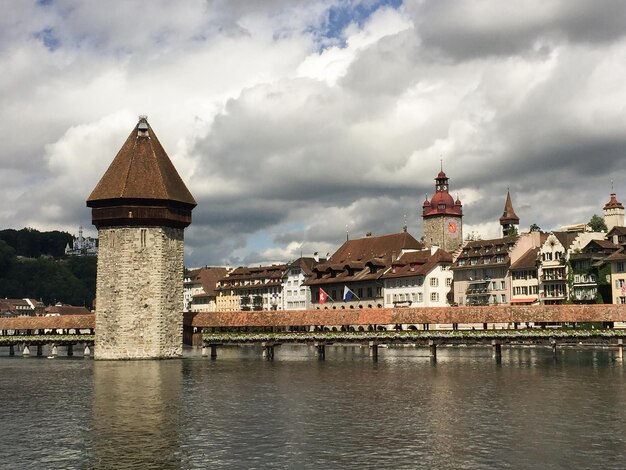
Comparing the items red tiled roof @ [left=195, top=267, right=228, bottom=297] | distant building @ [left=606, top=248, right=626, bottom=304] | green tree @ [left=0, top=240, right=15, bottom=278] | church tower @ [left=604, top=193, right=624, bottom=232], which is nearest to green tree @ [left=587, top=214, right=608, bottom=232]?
→ church tower @ [left=604, top=193, right=624, bottom=232]

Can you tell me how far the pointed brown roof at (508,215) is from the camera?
119438 millimetres

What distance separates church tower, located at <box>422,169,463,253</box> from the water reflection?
7613 centimetres

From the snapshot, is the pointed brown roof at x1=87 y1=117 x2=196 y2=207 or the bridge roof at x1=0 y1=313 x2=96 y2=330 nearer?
the pointed brown roof at x1=87 y1=117 x2=196 y2=207

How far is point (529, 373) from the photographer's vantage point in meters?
46.6

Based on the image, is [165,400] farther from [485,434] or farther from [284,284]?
[284,284]

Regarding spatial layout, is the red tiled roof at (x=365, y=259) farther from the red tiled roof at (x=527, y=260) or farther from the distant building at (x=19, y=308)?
the distant building at (x=19, y=308)

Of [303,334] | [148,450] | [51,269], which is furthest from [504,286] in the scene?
[51,269]

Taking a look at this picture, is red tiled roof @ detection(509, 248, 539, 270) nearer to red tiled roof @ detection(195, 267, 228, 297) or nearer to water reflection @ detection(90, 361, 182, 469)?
water reflection @ detection(90, 361, 182, 469)

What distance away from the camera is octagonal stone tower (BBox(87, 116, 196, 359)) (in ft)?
195

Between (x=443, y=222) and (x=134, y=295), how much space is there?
228 feet

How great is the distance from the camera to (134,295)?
59.4m

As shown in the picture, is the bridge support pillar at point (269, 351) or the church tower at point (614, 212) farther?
the church tower at point (614, 212)

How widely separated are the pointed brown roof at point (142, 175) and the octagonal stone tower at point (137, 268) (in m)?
0.08

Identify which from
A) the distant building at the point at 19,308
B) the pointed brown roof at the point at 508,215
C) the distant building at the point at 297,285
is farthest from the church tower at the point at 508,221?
→ the distant building at the point at 19,308
